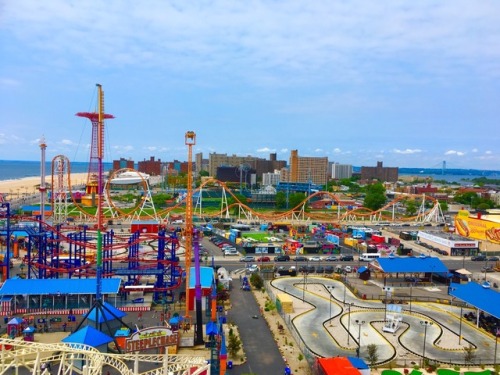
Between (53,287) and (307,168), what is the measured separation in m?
131

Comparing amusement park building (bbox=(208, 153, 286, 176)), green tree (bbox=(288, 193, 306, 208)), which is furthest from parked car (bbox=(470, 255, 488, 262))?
amusement park building (bbox=(208, 153, 286, 176))

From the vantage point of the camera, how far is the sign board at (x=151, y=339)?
18.3m

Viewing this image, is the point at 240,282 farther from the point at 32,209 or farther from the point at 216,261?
the point at 32,209

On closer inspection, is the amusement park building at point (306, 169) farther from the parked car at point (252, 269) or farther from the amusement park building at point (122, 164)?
the parked car at point (252, 269)

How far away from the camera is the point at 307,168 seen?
494 feet

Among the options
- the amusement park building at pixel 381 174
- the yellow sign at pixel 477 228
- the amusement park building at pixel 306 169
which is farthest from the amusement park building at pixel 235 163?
the yellow sign at pixel 477 228

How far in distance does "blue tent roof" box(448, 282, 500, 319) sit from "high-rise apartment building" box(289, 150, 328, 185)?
12127 centimetres

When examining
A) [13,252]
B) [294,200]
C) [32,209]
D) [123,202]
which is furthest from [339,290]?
[123,202]

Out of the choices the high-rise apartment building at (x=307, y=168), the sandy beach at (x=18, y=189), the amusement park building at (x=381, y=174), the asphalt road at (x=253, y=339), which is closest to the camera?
the asphalt road at (x=253, y=339)

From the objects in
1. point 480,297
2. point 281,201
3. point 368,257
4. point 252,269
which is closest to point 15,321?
point 252,269

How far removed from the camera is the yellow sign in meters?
46.5

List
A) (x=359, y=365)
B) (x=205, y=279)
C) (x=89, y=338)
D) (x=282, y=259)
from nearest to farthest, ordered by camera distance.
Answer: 1. (x=359, y=365)
2. (x=89, y=338)
3. (x=205, y=279)
4. (x=282, y=259)

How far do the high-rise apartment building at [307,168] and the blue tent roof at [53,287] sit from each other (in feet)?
408

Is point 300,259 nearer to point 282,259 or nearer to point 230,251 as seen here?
point 282,259
